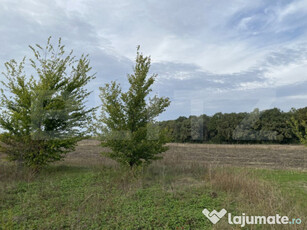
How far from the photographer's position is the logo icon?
17.2ft

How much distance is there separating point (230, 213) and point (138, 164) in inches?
186

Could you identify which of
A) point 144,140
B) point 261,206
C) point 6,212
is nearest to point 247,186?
point 261,206

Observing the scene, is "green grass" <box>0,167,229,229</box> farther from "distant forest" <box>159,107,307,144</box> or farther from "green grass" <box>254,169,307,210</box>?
"distant forest" <box>159,107,307,144</box>

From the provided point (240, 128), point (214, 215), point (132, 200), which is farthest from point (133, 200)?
point (240, 128)

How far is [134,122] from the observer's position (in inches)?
377

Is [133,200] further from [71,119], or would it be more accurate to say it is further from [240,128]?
[240,128]

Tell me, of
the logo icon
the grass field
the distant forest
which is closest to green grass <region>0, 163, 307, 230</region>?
the grass field

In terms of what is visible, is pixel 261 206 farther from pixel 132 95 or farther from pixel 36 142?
pixel 36 142

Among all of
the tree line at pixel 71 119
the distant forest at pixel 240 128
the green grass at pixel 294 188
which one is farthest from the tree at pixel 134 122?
the distant forest at pixel 240 128

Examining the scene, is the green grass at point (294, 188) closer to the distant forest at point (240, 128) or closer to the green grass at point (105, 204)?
the green grass at point (105, 204)

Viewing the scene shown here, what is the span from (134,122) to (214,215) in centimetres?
516

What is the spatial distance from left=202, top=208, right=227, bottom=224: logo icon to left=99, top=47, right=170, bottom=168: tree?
384 centimetres

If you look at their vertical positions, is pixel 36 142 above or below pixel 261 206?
above

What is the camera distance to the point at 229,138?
165 feet
